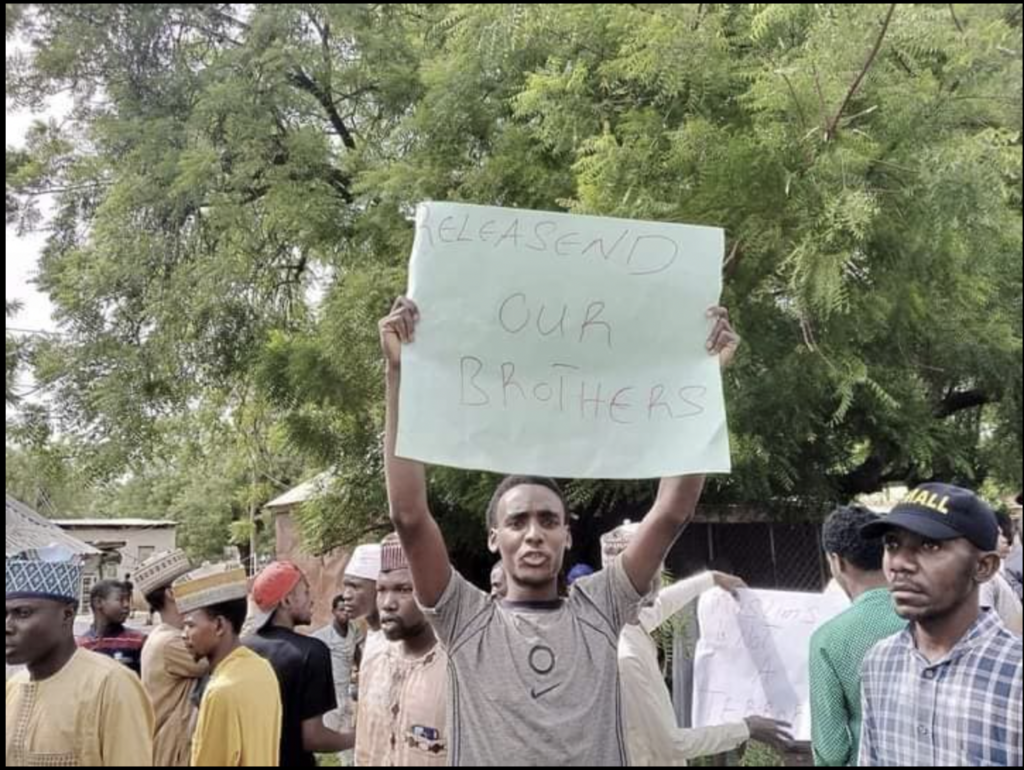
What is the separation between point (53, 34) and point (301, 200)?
2554mm

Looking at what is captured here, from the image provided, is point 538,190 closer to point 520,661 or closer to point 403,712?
point 403,712

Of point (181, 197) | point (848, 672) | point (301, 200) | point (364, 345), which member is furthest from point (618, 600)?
point (181, 197)

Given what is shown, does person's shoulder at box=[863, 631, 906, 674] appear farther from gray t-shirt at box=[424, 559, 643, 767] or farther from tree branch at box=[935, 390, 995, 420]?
tree branch at box=[935, 390, 995, 420]

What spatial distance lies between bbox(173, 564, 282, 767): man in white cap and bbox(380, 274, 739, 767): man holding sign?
3.81 feet

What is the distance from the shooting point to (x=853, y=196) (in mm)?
5551

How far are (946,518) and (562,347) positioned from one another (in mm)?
1008

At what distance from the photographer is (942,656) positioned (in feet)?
7.04

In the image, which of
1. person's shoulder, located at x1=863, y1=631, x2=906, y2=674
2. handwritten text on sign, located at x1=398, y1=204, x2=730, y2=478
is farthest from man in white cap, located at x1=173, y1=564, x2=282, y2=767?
person's shoulder, located at x1=863, y1=631, x2=906, y2=674

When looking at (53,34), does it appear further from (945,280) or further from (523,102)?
(945,280)

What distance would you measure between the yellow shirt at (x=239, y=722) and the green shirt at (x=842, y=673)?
174 cm

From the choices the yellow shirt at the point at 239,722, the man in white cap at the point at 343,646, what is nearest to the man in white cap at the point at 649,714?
the yellow shirt at the point at 239,722

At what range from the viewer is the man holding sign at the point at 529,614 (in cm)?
217

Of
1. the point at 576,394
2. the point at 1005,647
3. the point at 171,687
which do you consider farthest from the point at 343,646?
the point at 1005,647

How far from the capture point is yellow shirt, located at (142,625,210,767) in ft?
12.9
